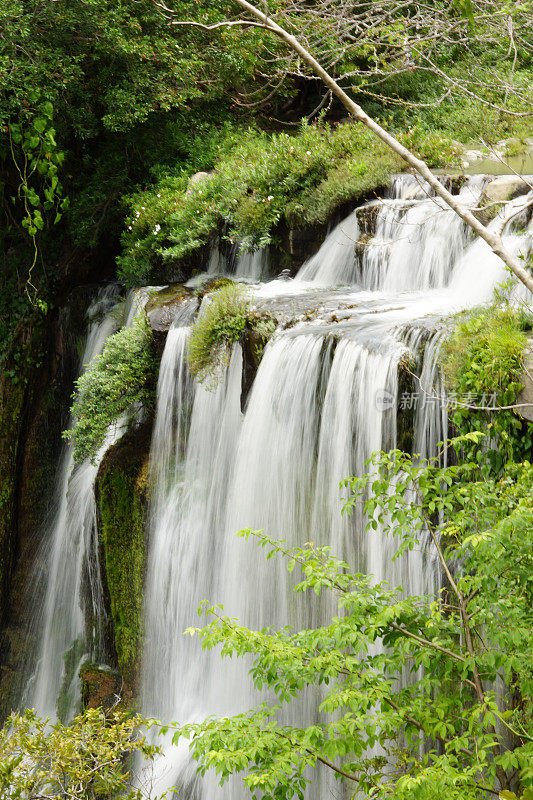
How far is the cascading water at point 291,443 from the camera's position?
Result: 5.40 meters

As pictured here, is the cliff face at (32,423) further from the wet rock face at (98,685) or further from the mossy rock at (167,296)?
the wet rock face at (98,685)

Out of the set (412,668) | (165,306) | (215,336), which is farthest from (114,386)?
(412,668)

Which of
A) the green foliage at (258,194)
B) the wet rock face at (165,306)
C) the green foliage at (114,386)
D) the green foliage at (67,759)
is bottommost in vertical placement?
the green foliage at (67,759)

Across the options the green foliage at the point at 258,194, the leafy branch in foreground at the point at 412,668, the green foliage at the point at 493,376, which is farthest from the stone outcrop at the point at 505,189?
the leafy branch in foreground at the point at 412,668

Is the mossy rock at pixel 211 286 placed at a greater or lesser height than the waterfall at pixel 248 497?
greater

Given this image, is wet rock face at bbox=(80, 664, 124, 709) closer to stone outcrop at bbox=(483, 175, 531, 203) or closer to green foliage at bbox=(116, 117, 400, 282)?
green foliage at bbox=(116, 117, 400, 282)

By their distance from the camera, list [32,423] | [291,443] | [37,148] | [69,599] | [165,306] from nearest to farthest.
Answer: [291,443] < [165,306] < [69,599] < [37,148] < [32,423]

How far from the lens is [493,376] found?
179 inches

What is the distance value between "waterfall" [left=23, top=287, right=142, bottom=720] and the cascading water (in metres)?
1.46

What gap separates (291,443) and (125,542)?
278 centimetres

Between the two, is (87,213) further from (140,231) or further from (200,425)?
(200,425)

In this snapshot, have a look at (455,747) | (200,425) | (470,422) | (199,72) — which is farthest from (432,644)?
(199,72)

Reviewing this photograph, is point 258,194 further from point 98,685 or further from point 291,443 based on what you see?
point 98,685

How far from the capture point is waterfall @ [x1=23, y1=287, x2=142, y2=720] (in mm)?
8492
